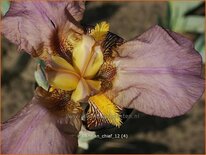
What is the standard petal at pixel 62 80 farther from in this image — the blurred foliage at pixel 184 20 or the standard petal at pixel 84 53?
the blurred foliage at pixel 184 20

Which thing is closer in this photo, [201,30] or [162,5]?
[201,30]

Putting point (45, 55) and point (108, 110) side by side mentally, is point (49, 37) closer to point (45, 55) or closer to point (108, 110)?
point (45, 55)

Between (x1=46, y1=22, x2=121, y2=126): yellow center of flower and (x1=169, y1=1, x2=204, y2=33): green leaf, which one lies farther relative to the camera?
(x1=169, y1=1, x2=204, y2=33): green leaf

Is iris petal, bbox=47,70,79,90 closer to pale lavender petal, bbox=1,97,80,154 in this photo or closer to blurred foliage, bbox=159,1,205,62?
pale lavender petal, bbox=1,97,80,154

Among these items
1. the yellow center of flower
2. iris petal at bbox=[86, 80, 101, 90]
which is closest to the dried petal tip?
the yellow center of flower

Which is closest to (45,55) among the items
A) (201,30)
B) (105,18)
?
(201,30)

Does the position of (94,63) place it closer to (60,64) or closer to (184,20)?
(60,64)
